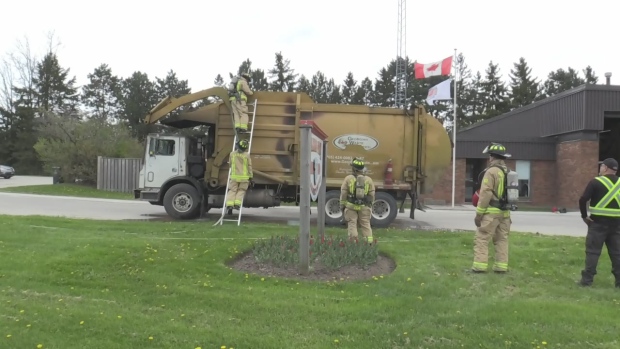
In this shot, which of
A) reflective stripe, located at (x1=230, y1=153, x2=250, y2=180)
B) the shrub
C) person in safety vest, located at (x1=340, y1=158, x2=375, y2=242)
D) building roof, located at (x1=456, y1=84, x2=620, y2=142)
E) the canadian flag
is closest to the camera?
the shrub

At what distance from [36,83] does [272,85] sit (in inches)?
1159

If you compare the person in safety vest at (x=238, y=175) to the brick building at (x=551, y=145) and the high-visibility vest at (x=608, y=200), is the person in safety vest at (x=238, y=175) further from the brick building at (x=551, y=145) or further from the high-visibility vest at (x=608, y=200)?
the brick building at (x=551, y=145)

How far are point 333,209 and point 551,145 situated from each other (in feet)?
58.0

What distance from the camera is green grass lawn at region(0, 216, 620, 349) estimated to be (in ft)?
15.0

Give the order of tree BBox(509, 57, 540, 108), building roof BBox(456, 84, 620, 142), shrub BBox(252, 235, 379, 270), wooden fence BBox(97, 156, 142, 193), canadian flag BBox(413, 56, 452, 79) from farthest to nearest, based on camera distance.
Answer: tree BBox(509, 57, 540, 108) → wooden fence BBox(97, 156, 142, 193) → canadian flag BBox(413, 56, 452, 79) → building roof BBox(456, 84, 620, 142) → shrub BBox(252, 235, 379, 270)

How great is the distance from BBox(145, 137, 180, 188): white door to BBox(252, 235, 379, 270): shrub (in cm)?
693

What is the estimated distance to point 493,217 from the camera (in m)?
7.36

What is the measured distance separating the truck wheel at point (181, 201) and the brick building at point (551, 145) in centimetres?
1419

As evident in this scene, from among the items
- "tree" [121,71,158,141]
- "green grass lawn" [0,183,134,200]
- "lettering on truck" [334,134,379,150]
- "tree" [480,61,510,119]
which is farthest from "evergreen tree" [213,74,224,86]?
"lettering on truck" [334,134,379,150]

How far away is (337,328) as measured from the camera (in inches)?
191

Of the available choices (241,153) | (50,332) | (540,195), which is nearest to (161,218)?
(241,153)

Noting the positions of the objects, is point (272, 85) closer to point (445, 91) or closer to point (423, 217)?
point (445, 91)

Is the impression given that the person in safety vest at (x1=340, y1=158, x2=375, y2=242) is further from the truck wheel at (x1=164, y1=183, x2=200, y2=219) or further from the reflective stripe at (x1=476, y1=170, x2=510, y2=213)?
the truck wheel at (x1=164, y1=183, x2=200, y2=219)

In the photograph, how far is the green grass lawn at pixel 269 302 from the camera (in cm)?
459
